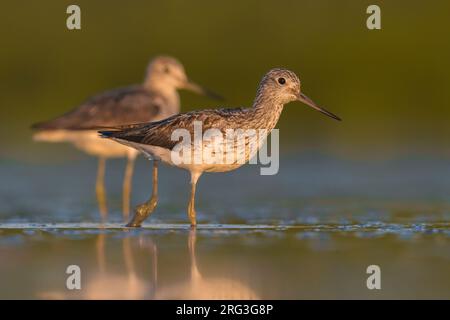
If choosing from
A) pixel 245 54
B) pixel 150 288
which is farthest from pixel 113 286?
pixel 245 54

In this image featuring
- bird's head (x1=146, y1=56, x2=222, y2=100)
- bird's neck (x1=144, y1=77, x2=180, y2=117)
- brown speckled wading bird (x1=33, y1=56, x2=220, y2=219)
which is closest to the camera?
brown speckled wading bird (x1=33, y1=56, x2=220, y2=219)

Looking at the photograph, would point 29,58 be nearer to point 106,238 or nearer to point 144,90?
point 144,90

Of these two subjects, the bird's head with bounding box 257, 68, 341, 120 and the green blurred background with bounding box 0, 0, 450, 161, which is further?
the green blurred background with bounding box 0, 0, 450, 161

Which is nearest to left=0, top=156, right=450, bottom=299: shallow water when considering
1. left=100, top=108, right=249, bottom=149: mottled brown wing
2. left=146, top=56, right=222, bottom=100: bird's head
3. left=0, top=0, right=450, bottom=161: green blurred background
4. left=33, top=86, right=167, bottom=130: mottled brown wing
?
left=100, top=108, right=249, bottom=149: mottled brown wing

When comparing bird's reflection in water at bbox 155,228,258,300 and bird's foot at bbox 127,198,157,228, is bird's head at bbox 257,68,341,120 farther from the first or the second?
bird's reflection in water at bbox 155,228,258,300

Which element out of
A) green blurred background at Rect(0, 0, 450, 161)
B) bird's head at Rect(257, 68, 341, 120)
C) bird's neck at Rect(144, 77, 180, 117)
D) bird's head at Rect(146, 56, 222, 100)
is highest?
green blurred background at Rect(0, 0, 450, 161)

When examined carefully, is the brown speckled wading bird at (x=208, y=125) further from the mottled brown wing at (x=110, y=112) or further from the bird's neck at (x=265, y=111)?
the mottled brown wing at (x=110, y=112)

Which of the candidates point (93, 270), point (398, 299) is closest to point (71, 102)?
point (93, 270)
